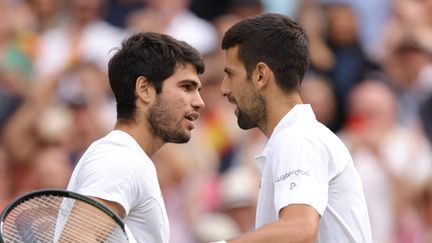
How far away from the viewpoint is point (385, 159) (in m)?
9.21

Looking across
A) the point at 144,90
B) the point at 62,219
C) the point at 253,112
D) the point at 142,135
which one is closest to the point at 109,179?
the point at 62,219

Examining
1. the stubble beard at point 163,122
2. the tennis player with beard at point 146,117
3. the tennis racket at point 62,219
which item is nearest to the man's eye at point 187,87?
the tennis player with beard at point 146,117

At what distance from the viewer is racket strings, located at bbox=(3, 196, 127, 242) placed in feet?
16.0

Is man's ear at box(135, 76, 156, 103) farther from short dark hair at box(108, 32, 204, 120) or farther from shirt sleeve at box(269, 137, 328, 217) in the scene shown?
shirt sleeve at box(269, 137, 328, 217)

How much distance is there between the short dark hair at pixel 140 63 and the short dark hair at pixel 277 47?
351mm

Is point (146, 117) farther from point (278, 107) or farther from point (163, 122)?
point (278, 107)

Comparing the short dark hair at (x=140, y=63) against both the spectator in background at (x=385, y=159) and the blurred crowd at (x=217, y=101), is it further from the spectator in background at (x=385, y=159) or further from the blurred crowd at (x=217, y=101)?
the spectator in background at (x=385, y=159)

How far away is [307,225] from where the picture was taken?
192 inches

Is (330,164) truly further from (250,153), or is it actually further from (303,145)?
(250,153)

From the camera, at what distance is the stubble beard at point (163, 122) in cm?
552

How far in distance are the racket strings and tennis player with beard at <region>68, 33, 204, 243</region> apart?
22cm

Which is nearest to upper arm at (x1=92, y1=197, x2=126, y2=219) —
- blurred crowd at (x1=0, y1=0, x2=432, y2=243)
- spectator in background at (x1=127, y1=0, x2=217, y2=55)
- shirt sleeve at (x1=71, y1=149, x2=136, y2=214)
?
shirt sleeve at (x1=71, y1=149, x2=136, y2=214)

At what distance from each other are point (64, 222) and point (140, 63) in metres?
0.91

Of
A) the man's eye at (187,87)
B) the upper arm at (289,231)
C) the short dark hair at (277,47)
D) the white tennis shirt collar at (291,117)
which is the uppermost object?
the short dark hair at (277,47)
